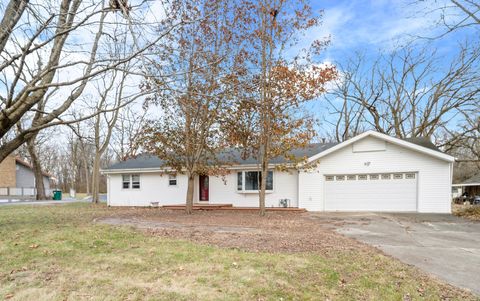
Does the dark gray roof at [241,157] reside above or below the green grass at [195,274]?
above

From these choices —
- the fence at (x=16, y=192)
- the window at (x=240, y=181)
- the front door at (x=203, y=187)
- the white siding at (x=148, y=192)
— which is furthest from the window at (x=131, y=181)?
the fence at (x=16, y=192)

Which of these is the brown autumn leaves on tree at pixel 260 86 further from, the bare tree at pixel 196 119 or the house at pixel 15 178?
the house at pixel 15 178

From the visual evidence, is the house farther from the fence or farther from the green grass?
the green grass

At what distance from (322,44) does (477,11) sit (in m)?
5.93

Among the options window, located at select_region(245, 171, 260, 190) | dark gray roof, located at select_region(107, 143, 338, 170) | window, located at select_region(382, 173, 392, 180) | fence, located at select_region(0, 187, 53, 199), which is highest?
dark gray roof, located at select_region(107, 143, 338, 170)

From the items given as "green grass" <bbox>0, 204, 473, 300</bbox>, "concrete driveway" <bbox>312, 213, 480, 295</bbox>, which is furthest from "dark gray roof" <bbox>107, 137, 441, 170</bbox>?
"green grass" <bbox>0, 204, 473, 300</bbox>

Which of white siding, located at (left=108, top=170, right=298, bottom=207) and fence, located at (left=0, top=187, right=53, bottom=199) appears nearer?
white siding, located at (left=108, top=170, right=298, bottom=207)

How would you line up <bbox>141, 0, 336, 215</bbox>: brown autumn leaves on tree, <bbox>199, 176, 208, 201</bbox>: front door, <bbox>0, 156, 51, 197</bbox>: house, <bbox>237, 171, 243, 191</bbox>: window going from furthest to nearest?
<bbox>0, 156, 51, 197</bbox>: house → <bbox>199, 176, 208, 201</bbox>: front door → <bbox>237, 171, 243, 191</bbox>: window → <bbox>141, 0, 336, 215</bbox>: brown autumn leaves on tree

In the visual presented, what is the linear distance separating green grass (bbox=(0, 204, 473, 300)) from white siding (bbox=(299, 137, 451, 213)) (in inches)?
389

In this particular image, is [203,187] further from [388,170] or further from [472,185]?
[472,185]

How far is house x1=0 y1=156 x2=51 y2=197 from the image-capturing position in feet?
110

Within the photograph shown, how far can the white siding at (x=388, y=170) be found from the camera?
14.9 meters

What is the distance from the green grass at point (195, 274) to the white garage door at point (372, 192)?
9912 mm

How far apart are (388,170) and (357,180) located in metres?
1.52
